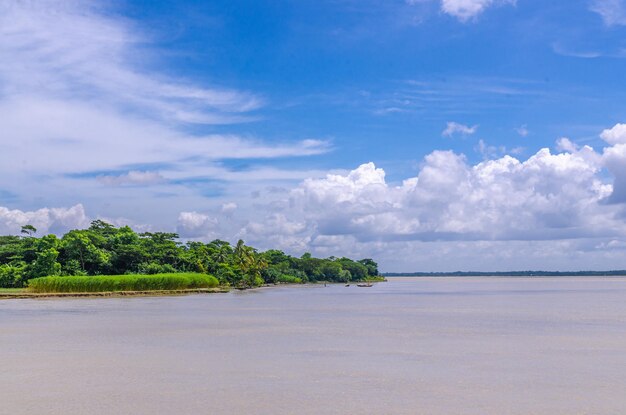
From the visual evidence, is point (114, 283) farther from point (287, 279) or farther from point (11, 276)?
point (287, 279)

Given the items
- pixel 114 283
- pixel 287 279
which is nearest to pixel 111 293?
pixel 114 283

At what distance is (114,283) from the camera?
67.7 metres

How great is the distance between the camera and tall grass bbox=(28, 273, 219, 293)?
63.8 meters

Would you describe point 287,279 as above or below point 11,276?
below

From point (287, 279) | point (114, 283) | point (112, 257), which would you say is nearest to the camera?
point (114, 283)

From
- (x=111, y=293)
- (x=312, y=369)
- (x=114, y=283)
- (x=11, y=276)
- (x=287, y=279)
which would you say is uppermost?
(x=11, y=276)

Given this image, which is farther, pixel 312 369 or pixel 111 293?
pixel 111 293

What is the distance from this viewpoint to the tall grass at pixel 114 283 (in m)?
63.8

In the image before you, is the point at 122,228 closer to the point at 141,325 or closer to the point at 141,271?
the point at 141,271

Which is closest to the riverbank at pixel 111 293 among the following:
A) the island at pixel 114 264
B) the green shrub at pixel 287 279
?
the island at pixel 114 264

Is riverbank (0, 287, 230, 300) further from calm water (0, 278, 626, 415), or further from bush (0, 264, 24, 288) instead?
calm water (0, 278, 626, 415)

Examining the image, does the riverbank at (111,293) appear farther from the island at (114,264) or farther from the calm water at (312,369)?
the calm water at (312,369)

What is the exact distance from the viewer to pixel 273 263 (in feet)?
507

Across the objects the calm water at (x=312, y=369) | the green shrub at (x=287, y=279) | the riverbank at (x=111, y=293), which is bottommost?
the calm water at (x=312, y=369)
